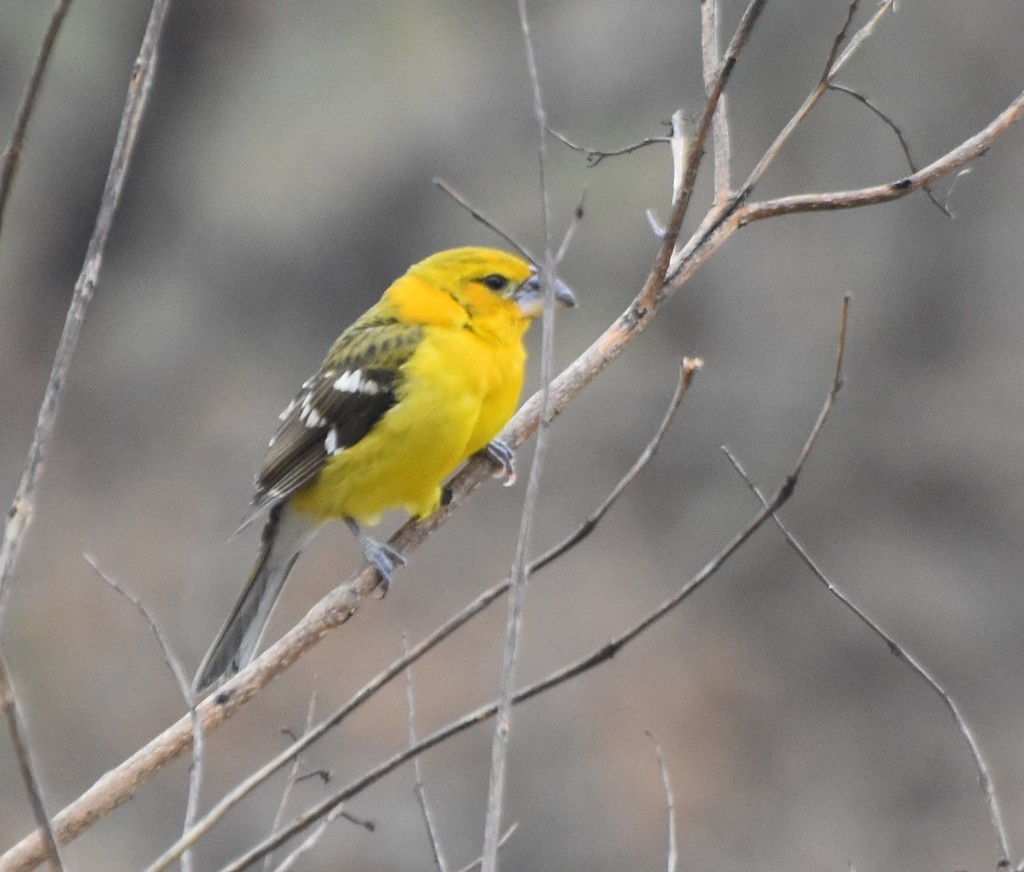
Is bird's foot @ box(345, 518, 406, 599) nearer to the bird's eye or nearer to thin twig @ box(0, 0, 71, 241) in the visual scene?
the bird's eye

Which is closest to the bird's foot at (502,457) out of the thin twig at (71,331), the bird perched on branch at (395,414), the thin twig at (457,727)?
the bird perched on branch at (395,414)

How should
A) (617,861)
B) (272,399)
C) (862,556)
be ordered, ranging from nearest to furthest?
1. (617,861)
2. (862,556)
3. (272,399)

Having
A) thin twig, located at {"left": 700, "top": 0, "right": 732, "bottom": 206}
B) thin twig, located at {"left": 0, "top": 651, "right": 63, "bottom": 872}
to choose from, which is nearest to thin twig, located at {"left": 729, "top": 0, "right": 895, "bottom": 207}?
thin twig, located at {"left": 700, "top": 0, "right": 732, "bottom": 206}

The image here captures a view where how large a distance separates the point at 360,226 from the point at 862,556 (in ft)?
14.6

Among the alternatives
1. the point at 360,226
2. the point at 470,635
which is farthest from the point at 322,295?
the point at 470,635

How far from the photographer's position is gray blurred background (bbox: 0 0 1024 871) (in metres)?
9.61

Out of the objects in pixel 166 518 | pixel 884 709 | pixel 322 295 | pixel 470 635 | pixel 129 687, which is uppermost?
pixel 322 295

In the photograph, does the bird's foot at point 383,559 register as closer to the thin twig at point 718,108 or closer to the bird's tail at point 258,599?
the bird's tail at point 258,599

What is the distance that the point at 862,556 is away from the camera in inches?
396

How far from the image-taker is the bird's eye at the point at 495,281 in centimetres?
492

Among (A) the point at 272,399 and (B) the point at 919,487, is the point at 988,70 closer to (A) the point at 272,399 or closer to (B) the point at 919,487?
(B) the point at 919,487

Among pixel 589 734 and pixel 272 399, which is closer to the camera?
pixel 589 734

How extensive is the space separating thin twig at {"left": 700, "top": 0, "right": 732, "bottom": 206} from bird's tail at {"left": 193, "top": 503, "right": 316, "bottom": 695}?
2.00m

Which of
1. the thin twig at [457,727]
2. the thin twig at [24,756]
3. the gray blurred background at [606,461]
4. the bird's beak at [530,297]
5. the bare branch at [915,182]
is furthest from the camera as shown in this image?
the gray blurred background at [606,461]
